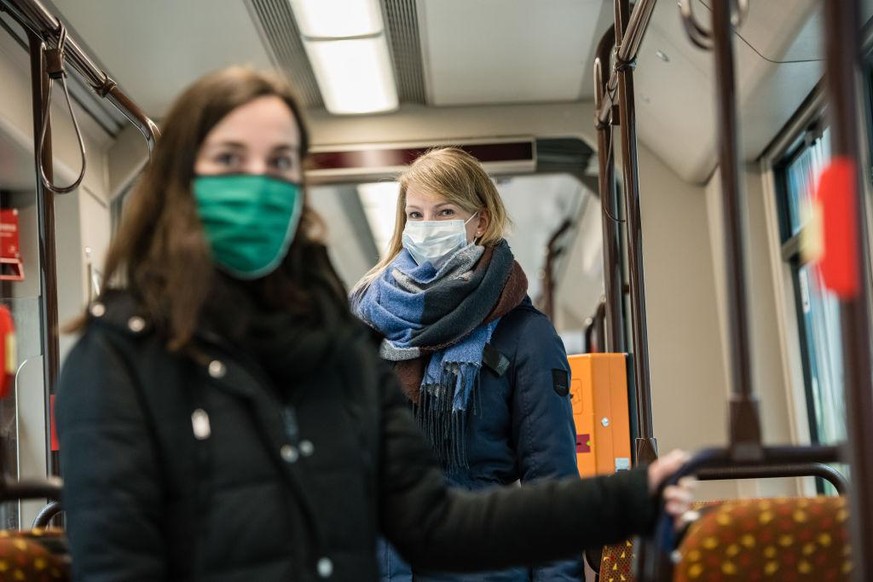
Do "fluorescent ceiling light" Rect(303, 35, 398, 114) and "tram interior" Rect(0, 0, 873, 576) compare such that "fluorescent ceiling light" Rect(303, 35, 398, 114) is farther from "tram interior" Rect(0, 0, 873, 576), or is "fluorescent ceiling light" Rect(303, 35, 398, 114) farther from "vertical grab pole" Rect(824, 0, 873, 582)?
"vertical grab pole" Rect(824, 0, 873, 582)

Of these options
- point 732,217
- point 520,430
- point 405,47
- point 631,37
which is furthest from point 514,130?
point 732,217

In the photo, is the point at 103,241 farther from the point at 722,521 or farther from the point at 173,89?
the point at 722,521

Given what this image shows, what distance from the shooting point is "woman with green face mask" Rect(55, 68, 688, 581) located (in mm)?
1367

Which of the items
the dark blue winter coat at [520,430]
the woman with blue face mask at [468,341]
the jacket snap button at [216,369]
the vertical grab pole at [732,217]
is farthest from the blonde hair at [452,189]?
the jacket snap button at [216,369]

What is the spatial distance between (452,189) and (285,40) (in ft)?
12.1

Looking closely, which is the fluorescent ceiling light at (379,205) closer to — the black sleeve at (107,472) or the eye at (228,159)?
the eye at (228,159)

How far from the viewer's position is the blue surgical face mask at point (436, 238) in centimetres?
274

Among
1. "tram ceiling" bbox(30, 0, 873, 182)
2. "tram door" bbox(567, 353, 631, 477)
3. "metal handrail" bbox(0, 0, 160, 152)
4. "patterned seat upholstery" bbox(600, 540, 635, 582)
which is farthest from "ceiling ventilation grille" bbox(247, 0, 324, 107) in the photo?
"patterned seat upholstery" bbox(600, 540, 635, 582)

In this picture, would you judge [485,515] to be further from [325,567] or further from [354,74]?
[354,74]

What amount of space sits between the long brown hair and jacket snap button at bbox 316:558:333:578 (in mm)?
309

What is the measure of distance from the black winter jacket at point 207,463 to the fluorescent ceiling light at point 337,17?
4.08 m

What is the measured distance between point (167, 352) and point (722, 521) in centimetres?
A: 77

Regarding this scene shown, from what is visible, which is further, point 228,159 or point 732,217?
point 732,217

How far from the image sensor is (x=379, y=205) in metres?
10.5
